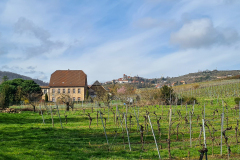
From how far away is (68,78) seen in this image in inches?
2530

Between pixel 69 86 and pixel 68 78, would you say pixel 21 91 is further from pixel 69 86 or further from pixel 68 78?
pixel 68 78

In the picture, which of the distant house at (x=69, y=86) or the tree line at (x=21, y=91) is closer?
the tree line at (x=21, y=91)

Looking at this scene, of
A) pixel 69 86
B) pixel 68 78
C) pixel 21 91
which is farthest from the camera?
pixel 68 78

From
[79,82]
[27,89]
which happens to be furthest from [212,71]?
[27,89]

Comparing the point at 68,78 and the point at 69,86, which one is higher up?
the point at 68,78

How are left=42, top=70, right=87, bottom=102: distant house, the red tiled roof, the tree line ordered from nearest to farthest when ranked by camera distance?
the tree line → left=42, top=70, right=87, bottom=102: distant house → the red tiled roof

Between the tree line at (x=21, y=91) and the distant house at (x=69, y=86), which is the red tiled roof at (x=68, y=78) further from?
the tree line at (x=21, y=91)

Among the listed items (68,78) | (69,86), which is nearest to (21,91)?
(69,86)

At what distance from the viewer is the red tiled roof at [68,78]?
206ft

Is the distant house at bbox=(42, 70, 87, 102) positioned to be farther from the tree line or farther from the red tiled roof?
the tree line

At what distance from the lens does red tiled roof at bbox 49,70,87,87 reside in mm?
62881

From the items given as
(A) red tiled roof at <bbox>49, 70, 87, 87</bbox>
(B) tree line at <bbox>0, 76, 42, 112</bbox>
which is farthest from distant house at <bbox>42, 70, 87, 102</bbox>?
(B) tree line at <bbox>0, 76, 42, 112</bbox>

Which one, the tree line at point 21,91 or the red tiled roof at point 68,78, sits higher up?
the red tiled roof at point 68,78

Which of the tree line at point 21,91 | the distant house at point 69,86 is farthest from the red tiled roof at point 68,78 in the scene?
the tree line at point 21,91
